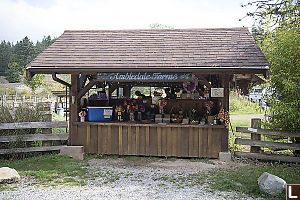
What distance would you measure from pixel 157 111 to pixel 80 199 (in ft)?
14.5

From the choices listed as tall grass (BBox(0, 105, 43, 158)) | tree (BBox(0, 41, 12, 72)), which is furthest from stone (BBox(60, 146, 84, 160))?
tree (BBox(0, 41, 12, 72))

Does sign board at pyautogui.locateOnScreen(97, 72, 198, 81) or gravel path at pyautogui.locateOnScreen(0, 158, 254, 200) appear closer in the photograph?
gravel path at pyautogui.locateOnScreen(0, 158, 254, 200)

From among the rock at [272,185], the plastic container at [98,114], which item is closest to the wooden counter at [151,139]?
the plastic container at [98,114]

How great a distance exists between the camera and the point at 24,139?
7.88 metres

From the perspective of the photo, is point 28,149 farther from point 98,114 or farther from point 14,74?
point 14,74

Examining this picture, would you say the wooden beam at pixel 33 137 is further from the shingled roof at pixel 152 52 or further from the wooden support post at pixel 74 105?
the shingled roof at pixel 152 52

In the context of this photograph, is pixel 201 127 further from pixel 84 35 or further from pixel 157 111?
pixel 84 35

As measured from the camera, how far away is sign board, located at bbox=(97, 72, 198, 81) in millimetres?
7691

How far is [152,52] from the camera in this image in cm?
835

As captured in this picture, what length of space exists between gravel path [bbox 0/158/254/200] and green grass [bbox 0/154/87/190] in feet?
0.90

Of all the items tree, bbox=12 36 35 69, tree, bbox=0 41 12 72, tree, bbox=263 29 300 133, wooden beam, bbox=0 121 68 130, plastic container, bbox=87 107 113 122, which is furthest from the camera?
tree, bbox=0 41 12 72

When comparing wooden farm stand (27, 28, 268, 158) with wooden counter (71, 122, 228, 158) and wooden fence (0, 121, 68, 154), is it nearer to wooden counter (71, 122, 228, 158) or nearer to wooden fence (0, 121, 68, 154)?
wooden counter (71, 122, 228, 158)

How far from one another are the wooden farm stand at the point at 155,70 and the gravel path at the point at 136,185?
0.65m

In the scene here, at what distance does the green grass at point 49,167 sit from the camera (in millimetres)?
6250
